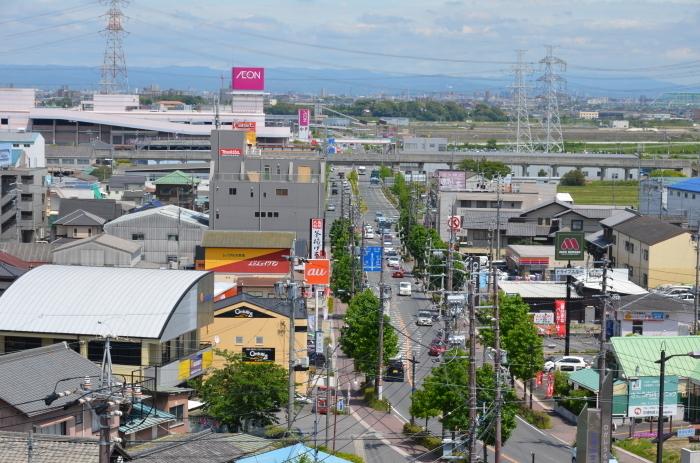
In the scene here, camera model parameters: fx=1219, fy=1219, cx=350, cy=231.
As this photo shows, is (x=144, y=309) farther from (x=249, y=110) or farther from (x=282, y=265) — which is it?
(x=249, y=110)

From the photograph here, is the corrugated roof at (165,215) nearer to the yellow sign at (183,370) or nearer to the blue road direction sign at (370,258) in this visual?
the blue road direction sign at (370,258)

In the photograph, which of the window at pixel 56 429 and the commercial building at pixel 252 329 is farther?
the commercial building at pixel 252 329

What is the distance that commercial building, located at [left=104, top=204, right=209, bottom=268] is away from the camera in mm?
25219

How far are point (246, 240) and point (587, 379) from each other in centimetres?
922

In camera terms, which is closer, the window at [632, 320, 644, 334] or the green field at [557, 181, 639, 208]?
the window at [632, 320, 644, 334]

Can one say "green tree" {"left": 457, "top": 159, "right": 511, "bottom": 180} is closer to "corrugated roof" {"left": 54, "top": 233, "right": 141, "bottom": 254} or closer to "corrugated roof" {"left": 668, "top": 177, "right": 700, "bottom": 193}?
"corrugated roof" {"left": 668, "top": 177, "right": 700, "bottom": 193}

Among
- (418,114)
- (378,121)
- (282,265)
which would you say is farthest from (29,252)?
(418,114)

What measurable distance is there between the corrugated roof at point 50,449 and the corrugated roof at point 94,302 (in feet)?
12.2

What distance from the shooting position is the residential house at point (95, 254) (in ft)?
73.0

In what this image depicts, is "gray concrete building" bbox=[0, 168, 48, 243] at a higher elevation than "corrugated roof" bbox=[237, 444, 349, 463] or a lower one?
higher

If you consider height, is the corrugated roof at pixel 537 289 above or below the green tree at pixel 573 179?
below

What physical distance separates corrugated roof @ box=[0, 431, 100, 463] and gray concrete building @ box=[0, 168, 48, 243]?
20.2 meters

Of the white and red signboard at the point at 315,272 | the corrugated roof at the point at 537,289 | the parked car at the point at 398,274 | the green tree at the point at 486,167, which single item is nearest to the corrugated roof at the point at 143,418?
the white and red signboard at the point at 315,272

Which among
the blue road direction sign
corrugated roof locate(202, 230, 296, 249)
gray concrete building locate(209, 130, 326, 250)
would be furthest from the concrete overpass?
the blue road direction sign
